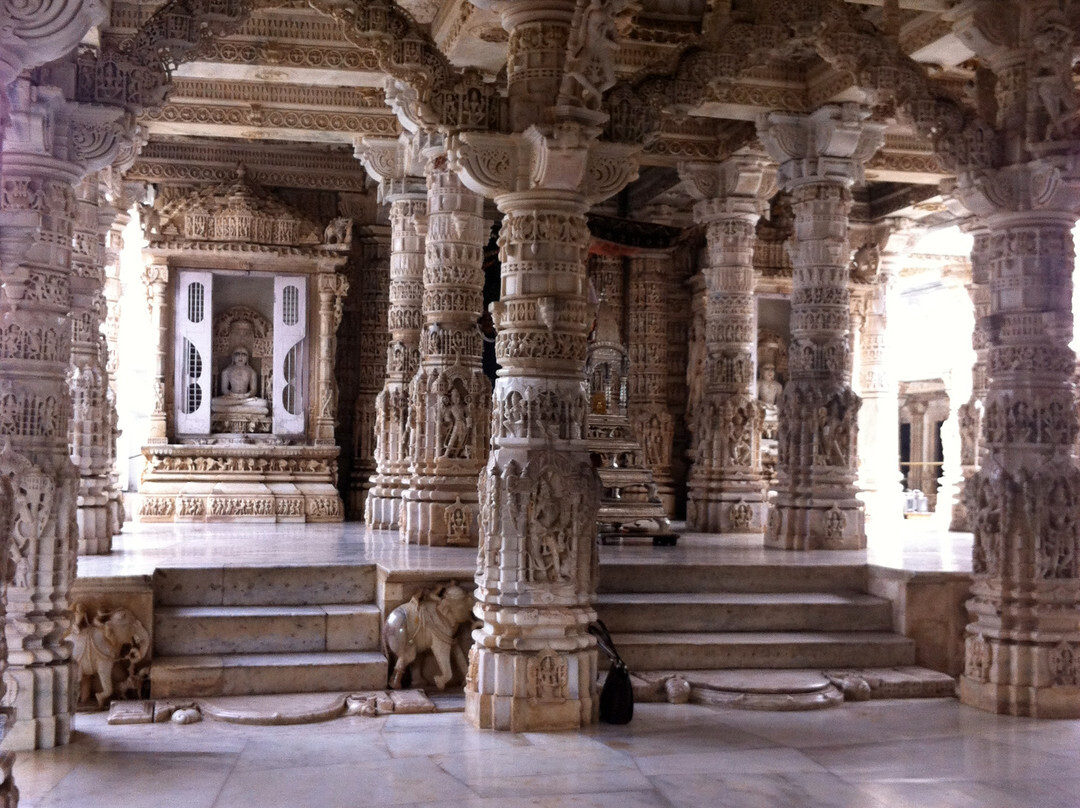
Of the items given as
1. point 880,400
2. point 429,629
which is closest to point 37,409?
point 429,629

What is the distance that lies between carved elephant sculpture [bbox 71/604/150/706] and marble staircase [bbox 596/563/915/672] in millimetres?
3068

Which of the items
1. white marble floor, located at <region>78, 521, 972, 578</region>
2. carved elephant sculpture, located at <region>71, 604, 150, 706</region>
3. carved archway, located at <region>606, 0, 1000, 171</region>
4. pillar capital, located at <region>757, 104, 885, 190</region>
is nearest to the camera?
carved elephant sculpture, located at <region>71, 604, 150, 706</region>

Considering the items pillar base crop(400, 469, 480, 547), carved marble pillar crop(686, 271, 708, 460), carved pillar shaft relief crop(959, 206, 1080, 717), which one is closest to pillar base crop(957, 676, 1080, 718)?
carved pillar shaft relief crop(959, 206, 1080, 717)

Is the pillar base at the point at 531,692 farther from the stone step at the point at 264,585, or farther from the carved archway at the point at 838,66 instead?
the carved archway at the point at 838,66

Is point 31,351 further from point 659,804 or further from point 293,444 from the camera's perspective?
point 293,444

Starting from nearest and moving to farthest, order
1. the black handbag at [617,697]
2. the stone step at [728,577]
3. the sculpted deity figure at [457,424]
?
the black handbag at [617,697]
the stone step at [728,577]
the sculpted deity figure at [457,424]

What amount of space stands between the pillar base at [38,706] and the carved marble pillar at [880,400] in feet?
38.2

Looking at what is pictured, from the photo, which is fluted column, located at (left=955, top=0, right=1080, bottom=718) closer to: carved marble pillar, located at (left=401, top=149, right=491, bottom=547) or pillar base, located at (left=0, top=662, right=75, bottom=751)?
carved marble pillar, located at (left=401, top=149, right=491, bottom=547)

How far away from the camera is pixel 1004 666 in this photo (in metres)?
7.60

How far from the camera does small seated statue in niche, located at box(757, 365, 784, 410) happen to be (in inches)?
646

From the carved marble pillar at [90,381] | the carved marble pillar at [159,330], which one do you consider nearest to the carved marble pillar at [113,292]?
the carved marble pillar at [90,381]

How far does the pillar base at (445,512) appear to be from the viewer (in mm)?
10531

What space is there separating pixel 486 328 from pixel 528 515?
8666mm

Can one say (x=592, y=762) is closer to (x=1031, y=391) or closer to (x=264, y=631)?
(x=264, y=631)
